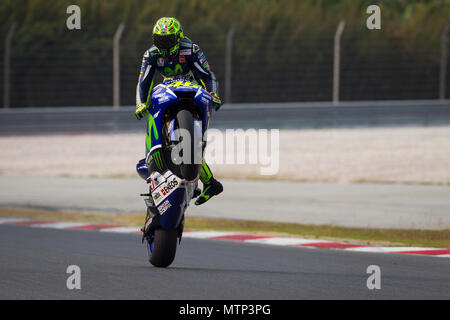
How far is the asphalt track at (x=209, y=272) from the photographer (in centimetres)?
656

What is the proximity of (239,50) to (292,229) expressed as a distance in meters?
15.4

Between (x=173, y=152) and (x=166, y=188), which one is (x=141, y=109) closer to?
(x=173, y=152)

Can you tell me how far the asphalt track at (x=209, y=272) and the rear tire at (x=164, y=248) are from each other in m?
0.09

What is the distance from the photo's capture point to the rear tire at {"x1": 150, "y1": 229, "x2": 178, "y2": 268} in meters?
7.61

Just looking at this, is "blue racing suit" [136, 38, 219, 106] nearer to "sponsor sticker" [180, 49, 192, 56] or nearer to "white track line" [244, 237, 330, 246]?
"sponsor sticker" [180, 49, 192, 56]

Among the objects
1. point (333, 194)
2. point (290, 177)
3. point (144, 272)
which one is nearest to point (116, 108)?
point (290, 177)

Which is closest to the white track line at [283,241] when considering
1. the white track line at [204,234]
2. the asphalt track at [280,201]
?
the white track line at [204,234]

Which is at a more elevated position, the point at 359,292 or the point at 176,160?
the point at 176,160

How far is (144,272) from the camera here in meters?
7.56

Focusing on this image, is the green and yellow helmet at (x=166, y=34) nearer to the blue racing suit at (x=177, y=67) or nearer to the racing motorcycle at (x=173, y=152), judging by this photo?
the blue racing suit at (x=177, y=67)

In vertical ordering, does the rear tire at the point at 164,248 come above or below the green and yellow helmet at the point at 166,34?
below

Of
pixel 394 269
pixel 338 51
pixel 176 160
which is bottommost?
pixel 394 269
